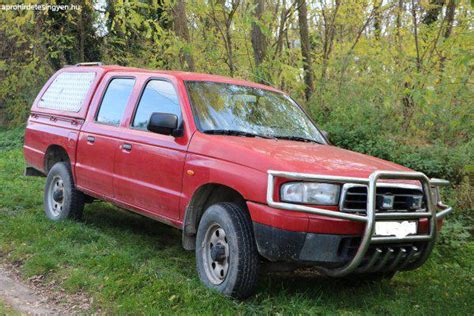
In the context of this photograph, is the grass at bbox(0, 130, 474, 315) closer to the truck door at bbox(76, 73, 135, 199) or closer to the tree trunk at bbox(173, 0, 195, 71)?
the truck door at bbox(76, 73, 135, 199)

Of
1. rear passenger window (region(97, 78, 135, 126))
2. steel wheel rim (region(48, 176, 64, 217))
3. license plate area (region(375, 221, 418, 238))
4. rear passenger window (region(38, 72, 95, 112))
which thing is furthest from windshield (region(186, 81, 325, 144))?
steel wheel rim (region(48, 176, 64, 217))

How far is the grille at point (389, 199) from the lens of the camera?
358cm

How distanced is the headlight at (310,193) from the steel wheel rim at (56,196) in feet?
12.6

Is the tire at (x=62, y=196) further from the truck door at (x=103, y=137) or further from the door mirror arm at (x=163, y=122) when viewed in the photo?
the door mirror arm at (x=163, y=122)

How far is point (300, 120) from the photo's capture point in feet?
17.8

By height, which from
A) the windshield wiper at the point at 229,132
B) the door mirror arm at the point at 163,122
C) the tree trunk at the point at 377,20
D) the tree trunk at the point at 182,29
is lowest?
the windshield wiper at the point at 229,132

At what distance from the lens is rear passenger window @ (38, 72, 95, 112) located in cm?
640

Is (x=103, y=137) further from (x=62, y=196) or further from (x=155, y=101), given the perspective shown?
(x=62, y=196)

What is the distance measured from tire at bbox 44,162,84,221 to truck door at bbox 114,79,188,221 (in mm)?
1113

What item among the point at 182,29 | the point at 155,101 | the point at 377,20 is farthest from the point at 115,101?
the point at 377,20

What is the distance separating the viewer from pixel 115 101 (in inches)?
228

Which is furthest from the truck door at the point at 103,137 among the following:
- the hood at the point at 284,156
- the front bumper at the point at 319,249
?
the front bumper at the point at 319,249

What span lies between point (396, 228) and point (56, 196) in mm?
4554

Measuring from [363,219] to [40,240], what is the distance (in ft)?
12.2
